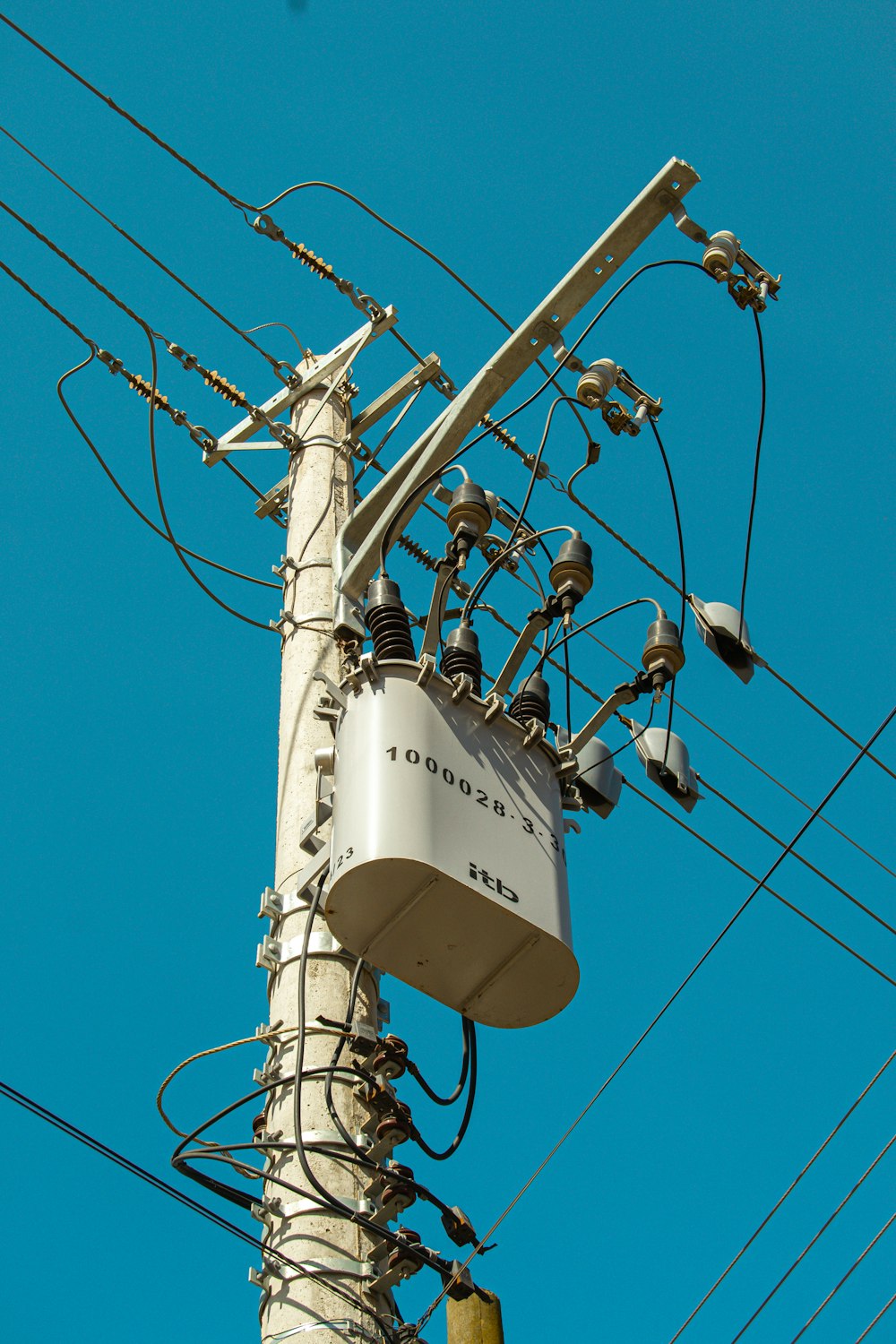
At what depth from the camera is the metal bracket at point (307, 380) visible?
7816 millimetres

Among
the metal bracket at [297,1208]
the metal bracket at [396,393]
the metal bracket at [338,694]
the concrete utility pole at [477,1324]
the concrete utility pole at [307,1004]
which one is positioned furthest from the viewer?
the metal bracket at [396,393]

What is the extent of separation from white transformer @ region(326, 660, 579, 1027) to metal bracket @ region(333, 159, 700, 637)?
0.90 metres

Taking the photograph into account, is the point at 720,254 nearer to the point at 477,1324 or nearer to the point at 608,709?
the point at 608,709

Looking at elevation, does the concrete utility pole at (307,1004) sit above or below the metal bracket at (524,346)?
below

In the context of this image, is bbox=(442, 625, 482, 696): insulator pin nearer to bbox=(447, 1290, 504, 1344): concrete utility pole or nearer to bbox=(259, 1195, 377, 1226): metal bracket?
bbox=(259, 1195, 377, 1226): metal bracket

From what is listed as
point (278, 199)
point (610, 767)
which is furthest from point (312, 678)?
point (278, 199)

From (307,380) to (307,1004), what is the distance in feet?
11.4

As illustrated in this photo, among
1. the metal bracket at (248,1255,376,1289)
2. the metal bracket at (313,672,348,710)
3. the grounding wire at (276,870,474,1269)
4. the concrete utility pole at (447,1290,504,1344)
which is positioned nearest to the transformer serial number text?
the metal bracket at (313,672,348,710)

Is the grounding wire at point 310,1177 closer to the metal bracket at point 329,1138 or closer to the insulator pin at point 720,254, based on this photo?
the metal bracket at point 329,1138

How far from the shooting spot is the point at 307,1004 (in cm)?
525

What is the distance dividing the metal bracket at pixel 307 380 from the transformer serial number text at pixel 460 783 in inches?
129

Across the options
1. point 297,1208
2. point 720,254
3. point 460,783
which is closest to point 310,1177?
point 297,1208

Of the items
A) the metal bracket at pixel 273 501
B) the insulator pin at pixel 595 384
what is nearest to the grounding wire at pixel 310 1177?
the insulator pin at pixel 595 384

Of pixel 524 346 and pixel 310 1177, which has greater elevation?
pixel 524 346
